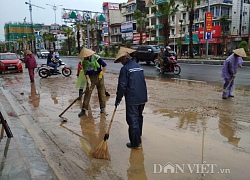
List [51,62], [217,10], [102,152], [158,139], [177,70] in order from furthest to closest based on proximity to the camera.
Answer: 1. [217,10]
2. [51,62]
3. [177,70]
4. [158,139]
5. [102,152]

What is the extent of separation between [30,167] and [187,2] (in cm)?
2567

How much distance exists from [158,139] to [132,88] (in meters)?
1.16

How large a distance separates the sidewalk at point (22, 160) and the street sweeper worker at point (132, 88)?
139 cm

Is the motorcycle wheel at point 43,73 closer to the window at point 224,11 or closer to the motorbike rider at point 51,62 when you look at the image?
the motorbike rider at point 51,62

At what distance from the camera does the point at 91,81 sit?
19.5 feet

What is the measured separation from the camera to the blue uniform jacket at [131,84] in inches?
148

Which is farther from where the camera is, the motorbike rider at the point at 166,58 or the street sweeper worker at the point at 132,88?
the motorbike rider at the point at 166,58

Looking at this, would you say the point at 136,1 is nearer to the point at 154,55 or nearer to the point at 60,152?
the point at 154,55

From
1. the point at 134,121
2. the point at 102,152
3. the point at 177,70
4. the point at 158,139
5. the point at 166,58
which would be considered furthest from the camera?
the point at 166,58

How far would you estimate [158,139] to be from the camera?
435 cm

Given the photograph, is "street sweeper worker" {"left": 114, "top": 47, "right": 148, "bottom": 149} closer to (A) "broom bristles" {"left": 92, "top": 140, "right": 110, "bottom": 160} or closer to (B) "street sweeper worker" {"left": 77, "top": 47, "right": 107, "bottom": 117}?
(A) "broom bristles" {"left": 92, "top": 140, "right": 110, "bottom": 160}

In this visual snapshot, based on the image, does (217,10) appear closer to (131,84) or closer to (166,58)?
(166,58)

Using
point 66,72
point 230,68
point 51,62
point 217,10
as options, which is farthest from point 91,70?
point 217,10

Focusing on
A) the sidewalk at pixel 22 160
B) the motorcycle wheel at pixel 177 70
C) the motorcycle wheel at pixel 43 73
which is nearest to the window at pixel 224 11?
the motorcycle wheel at pixel 177 70
